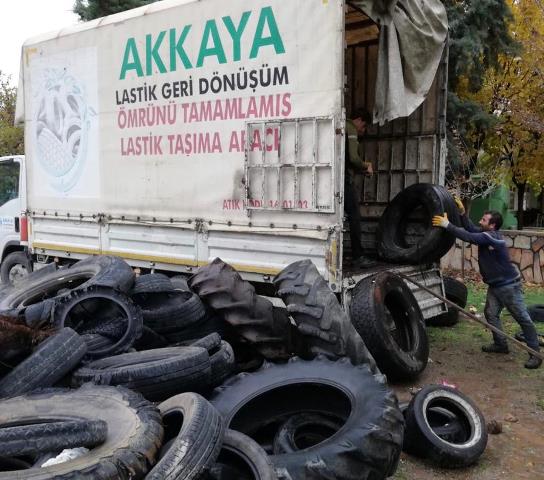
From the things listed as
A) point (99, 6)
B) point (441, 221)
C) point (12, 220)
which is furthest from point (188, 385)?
point (99, 6)

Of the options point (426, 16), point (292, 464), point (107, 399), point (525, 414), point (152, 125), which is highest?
point (426, 16)

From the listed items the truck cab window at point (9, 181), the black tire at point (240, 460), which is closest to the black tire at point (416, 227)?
the black tire at point (240, 460)

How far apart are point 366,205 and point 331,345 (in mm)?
3701

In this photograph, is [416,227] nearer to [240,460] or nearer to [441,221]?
[441,221]

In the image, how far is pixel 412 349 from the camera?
5.62 m

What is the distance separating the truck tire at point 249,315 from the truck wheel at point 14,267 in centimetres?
505

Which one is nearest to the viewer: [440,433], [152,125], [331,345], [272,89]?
[440,433]

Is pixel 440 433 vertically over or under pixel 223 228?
under

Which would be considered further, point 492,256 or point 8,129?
point 8,129

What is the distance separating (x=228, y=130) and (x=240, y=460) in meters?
3.71

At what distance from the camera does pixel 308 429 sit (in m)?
3.87

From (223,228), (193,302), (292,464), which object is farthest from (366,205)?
(292,464)

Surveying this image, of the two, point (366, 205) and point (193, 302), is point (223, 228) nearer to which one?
point (193, 302)

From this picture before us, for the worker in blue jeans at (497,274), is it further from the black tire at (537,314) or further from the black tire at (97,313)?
the black tire at (97,313)
